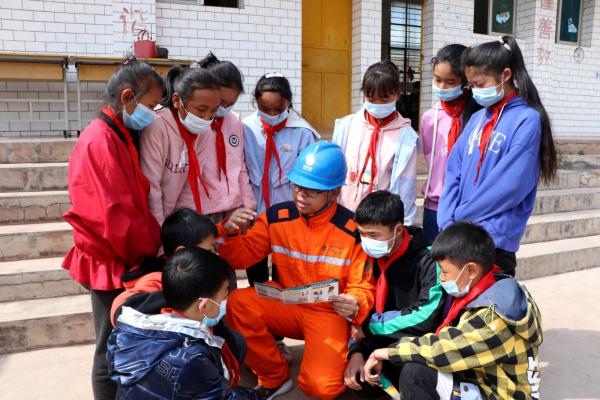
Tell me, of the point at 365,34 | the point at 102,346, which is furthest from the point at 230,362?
the point at 365,34

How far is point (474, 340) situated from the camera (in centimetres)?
177

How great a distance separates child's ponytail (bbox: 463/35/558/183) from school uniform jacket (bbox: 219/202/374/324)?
94 centimetres

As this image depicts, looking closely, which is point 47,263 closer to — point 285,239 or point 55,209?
point 55,209

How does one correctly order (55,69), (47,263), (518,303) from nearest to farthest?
(518,303) < (47,263) < (55,69)

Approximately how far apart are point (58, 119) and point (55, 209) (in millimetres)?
2297

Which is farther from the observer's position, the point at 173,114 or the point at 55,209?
the point at 55,209

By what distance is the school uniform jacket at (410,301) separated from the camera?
2113 millimetres

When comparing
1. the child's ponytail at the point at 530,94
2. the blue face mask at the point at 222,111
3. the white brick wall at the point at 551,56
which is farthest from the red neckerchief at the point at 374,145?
the white brick wall at the point at 551,56

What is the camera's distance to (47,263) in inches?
128

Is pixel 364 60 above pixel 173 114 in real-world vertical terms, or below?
above

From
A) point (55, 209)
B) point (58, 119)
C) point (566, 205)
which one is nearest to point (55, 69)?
point (58, 119)

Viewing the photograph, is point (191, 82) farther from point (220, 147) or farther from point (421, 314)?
point (421, 314)

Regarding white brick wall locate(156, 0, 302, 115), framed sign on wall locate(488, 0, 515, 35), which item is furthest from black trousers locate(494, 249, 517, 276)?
framed sign on wall locate(488, 0, 515, 35)

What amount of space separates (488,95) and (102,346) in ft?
6.55
